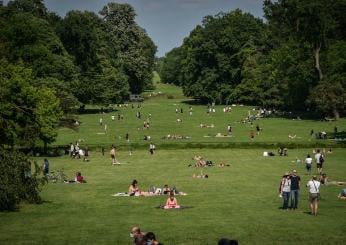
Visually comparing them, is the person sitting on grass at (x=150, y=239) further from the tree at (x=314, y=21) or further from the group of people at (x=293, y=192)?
the tree at (x=314, y=21)

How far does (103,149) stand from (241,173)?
22741 mm

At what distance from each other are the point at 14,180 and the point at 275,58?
92.9 m

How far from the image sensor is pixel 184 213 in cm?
3045

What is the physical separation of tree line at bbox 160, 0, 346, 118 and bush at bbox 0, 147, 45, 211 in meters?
59.9

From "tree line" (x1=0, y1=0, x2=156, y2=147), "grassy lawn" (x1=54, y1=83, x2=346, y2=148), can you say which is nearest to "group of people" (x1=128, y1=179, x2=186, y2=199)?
"tree line" (x1=0, y1=0, x2=156, y2=147)

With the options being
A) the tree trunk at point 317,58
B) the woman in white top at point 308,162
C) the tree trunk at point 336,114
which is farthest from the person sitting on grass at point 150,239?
the tree trunk at point 317,58

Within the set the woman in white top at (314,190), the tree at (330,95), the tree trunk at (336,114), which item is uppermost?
the tree at (330,95)

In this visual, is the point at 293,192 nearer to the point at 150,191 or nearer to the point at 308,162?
the point at 150,191

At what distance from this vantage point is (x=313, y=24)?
9606cm

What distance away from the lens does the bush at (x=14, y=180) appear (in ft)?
99.6

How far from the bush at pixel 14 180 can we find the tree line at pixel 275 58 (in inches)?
2360

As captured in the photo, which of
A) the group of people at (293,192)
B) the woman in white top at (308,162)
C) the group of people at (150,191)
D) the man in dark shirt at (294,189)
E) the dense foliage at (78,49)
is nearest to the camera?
the group of people at (293,192)

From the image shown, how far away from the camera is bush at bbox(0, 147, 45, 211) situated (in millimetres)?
30344

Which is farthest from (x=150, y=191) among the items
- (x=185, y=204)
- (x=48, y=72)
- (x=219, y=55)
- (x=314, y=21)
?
(x=219, y=55)
